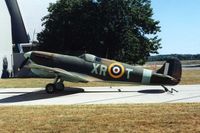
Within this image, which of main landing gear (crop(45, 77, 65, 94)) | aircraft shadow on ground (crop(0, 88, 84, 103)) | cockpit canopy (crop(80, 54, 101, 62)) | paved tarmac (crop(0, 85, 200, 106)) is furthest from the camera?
cockpit canopy (crop(80, 54, 101, 62))

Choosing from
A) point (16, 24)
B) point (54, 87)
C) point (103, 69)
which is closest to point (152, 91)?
point (103, 69)

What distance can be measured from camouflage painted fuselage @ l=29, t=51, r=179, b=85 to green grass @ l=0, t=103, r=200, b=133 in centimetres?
456

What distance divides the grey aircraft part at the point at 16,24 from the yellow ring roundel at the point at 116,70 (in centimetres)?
2923

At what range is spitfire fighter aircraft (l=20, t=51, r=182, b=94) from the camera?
15.7m

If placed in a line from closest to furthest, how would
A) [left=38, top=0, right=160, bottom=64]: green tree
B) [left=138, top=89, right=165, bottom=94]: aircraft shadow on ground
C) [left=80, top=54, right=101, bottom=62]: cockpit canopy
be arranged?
[left=138, top=89, right=165, bottom=94]: aircraft shadow on ground
[left=80, top=54, right=101, bottom=62]: cockpit canopy
[left=38, top=0, right=160, bottom=64]: green tree

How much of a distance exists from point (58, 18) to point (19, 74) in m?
8.87

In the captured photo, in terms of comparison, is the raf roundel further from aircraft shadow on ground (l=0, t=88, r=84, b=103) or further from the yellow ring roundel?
aircraft shadow on ground (l=0, t=88, r=84, b=103)

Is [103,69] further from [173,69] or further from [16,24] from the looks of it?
[16,24]

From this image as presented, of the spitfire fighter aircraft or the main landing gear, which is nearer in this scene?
the spitfire fighter aircraft

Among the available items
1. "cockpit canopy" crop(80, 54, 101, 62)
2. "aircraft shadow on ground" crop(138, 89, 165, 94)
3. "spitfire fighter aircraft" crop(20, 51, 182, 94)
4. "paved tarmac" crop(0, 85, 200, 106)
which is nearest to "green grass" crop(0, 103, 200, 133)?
"paved tarmac" crop(0, 85, 200, 106)

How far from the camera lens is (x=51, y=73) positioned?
52.7 ft

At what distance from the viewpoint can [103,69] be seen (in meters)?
16.2

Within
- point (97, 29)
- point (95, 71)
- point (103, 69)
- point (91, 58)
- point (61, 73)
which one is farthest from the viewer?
point (97, 29)

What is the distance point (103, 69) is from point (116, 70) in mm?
579
